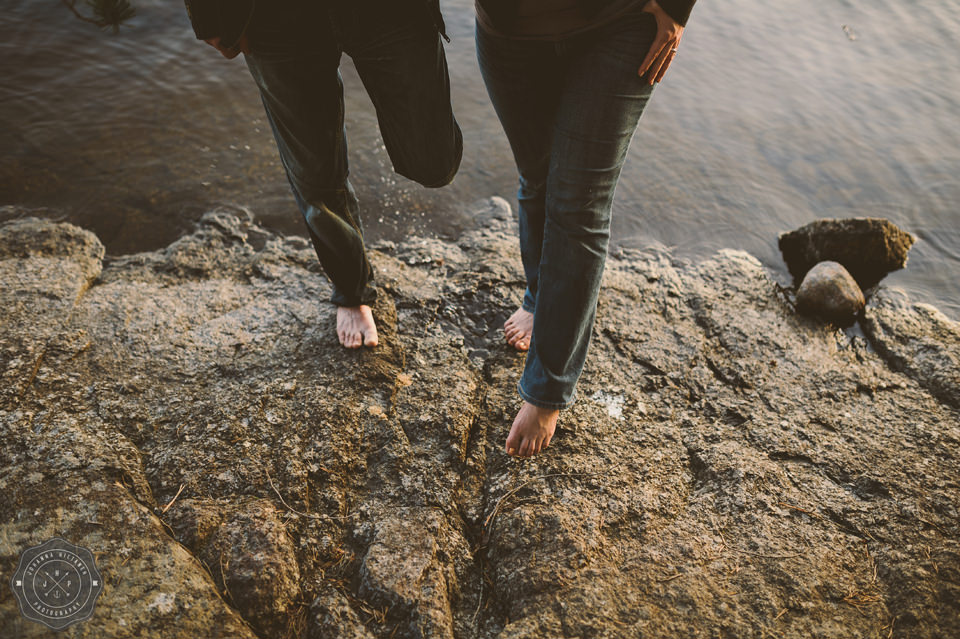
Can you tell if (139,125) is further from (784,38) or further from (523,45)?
(784,38)

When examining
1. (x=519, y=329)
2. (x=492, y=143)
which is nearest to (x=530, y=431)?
(x=519, y=329)

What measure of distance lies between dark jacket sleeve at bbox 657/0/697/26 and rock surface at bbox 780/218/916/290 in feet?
6.23

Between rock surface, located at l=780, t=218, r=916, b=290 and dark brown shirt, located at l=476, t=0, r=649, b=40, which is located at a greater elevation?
dark brown shirt, located at l=476, t=0, r=649, b=40

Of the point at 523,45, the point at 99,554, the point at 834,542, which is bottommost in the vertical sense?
the point at 99,554

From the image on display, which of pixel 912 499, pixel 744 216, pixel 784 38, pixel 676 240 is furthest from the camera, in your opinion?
pixel 784 38

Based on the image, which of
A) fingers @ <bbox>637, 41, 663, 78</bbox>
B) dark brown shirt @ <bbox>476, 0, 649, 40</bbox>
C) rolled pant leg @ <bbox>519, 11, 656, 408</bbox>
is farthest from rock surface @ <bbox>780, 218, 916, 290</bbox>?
dark brown shirt @ <bbox>476, 0, 649, 40</bbox>

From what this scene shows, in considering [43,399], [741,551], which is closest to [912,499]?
[741,551]

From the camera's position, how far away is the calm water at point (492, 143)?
273cm

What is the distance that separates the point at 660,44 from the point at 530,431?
1.02 metres

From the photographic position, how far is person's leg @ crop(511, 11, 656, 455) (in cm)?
124

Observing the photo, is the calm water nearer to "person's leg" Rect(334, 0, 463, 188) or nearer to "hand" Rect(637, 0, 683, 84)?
"person's leg" Rect(334, 0, 463, 188)

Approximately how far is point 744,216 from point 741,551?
2.23 meters

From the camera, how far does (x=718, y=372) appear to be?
6.47 feet

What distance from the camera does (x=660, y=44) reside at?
1198mm
